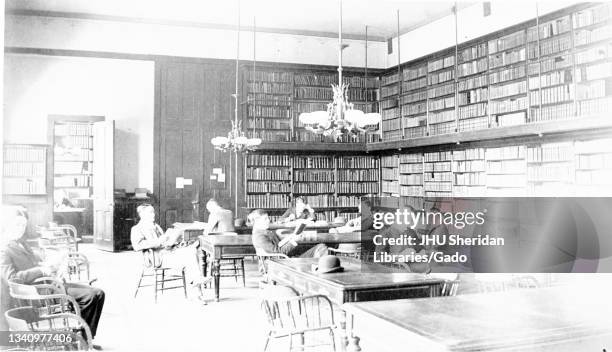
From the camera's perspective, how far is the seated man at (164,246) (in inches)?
223

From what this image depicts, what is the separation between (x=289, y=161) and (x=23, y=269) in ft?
24.9

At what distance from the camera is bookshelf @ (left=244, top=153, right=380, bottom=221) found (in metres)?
10.9

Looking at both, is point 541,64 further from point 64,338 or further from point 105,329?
point 64,338

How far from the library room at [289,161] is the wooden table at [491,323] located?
0.16 feet

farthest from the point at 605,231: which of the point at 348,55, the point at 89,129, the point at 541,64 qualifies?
the point at 89,129

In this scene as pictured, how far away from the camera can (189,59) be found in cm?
1060

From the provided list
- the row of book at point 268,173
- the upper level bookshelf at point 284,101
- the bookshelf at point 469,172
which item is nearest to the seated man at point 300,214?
the row of book at point 268,173

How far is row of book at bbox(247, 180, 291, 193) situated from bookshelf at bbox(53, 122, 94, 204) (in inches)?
133

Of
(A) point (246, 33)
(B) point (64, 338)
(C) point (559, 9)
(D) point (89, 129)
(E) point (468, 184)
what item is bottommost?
(B) point (64, 338)

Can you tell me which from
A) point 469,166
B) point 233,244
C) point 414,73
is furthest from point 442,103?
point 233,244

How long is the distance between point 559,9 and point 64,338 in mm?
7404

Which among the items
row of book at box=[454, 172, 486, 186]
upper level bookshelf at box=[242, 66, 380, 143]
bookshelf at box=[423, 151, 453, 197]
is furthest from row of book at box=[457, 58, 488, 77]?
upper level bookshelf at box=[242, 66, 380, 143]

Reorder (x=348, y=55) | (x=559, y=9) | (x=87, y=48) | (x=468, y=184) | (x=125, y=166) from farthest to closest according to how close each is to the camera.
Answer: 1. (x=348, y=55)
2. (x=125, y=166)
3. (x=87, y=48)
4. (x=468, y=184)
5. (x=559, y=9)

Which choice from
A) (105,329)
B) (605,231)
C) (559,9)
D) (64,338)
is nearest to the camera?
(64,338)
